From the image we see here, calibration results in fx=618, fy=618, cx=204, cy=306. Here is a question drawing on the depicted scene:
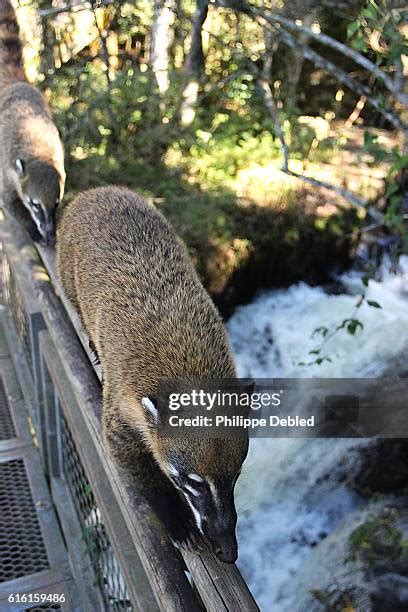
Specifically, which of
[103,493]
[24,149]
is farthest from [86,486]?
[24,149]

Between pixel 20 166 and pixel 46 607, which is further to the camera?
pixel 20 166

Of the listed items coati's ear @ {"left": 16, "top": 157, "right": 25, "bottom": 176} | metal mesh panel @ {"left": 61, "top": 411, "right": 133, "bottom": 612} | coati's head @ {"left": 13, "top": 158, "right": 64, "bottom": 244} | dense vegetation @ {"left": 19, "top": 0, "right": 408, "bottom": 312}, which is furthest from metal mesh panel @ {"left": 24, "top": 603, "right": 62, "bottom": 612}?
dense vegetation @ {"left": 19, "top": 0, "right": 408, "bottom": 312}

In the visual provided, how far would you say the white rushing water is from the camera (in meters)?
4.11

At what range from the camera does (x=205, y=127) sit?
25.0 ft

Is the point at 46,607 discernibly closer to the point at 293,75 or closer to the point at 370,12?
the point at 370,12

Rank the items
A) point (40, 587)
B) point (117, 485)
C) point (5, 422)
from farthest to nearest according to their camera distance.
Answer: point (5, 422), point (40, 587), point (117, 485)

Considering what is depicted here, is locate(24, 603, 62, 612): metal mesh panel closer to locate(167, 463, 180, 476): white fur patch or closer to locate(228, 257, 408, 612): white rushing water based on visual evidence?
locate(228, 257, 408, 612): white rushing water

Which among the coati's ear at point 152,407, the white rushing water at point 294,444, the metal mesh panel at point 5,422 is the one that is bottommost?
the white rushing water at point 294,444

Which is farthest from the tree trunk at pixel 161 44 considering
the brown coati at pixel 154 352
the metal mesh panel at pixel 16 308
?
the brown coati at pixel 154 352

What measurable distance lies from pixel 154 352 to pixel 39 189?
8.14 feet

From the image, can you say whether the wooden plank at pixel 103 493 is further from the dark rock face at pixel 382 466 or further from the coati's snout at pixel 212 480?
the dark rock face at pixel 382 466

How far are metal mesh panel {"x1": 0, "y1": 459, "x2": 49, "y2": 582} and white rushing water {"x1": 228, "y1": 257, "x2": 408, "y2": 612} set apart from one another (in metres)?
1.05

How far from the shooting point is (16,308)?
147 inches

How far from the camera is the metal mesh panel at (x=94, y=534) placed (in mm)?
2068
